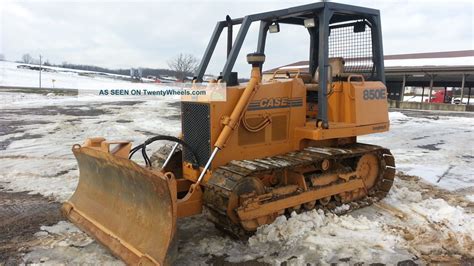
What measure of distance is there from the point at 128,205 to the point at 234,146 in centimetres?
146

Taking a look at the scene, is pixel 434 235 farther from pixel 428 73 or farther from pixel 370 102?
pixel 428 73

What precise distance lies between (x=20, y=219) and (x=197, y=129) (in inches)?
107

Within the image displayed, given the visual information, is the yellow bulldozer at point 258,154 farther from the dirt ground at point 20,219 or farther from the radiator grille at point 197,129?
the dirt ground at point 20,219

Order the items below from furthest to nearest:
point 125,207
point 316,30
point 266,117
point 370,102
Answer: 1. point 316,30
2. point 370,102
3. point 266,117
4. point 125,207

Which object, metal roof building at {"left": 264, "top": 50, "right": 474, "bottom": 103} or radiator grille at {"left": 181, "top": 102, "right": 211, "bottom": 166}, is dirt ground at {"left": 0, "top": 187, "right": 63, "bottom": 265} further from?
metal roof building at {"left": 264, "top": 50, "right": 474, "bottom": 103}

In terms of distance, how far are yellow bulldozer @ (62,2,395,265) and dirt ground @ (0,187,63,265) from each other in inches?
18.5

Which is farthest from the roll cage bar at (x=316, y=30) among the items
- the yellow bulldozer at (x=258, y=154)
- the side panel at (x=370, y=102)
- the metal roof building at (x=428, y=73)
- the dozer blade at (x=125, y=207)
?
the metal roof building at (x=428, y=73)

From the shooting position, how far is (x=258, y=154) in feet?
18.0

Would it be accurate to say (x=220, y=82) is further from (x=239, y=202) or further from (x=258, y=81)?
(x=239, y=202)

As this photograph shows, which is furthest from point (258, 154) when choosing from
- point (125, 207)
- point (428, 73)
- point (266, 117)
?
point (428, 73)

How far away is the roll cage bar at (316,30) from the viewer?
539 centimetres

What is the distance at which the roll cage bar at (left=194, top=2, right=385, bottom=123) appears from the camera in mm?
5395

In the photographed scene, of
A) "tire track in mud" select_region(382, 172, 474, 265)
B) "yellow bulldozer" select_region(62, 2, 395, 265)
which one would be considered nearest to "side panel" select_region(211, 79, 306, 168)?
"yellow bulldozer" select_region(62, 2, 395, 265)

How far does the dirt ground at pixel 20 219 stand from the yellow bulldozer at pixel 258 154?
18.5 inches
